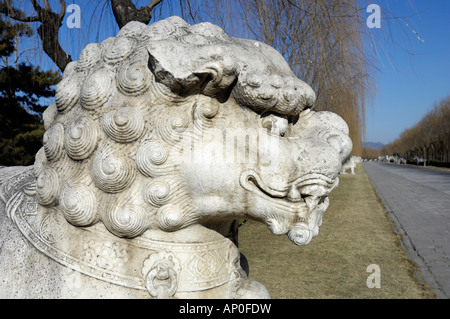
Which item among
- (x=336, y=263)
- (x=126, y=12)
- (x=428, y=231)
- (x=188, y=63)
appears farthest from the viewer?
(x=428, y=231)

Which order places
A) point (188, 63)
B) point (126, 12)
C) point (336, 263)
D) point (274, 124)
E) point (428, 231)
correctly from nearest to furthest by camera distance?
point (188, 63) → point (274, 124) → point (126, 12) → point (336, 263) → point (428, 231)

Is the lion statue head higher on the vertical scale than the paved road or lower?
higher

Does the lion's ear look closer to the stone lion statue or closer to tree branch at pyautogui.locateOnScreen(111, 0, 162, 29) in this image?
the stone lion statue

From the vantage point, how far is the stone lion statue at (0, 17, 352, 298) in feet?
3.36

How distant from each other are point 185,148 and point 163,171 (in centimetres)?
8

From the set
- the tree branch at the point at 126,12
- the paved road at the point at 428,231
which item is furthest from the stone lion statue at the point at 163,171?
the paved road at the point at 428,231

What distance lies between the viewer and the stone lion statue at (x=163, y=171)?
1023mm

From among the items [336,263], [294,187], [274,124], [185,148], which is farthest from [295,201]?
[336,263]

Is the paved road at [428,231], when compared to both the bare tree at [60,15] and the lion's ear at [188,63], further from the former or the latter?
the lion's ear at [188,63]

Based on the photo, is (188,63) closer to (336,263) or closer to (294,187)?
(294,187)

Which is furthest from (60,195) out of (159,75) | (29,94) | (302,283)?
(29,94)

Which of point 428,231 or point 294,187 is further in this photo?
point 428,231

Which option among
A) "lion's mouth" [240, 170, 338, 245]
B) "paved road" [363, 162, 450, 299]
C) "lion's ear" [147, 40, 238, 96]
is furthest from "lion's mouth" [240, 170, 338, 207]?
"paved road" [363, 162, 450, 299]

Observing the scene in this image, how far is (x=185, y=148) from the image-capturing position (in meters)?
1.03
